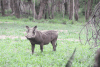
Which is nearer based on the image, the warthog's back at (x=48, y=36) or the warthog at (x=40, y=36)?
the warthog at (x=40, y=36)

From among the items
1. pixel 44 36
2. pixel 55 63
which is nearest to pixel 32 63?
pixel 55 63

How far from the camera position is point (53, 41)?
663cm

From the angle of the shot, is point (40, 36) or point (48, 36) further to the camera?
point (48, 36)

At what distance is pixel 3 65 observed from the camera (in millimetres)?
4648

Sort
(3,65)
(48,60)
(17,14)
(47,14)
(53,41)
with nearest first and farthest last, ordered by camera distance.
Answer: (3,65), (48,60), (53,41), (17,14), (47,14)

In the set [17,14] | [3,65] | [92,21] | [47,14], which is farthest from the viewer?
[47,14]

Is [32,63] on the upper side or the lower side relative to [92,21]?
lower

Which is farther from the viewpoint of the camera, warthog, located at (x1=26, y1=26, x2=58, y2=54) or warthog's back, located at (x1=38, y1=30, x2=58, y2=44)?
warthog's back, located at (x1=38, y1=30, x2=58, y2=44)

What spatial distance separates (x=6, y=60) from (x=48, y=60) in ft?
5.03

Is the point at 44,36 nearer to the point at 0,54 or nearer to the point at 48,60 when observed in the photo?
the point at 48,60

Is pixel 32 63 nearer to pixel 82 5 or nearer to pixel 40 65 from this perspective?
pixel 40 65

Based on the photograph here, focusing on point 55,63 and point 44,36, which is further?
point 44,36

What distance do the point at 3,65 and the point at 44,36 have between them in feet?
7.14

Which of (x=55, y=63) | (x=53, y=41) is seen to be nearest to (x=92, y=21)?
(x=55, y=63)
